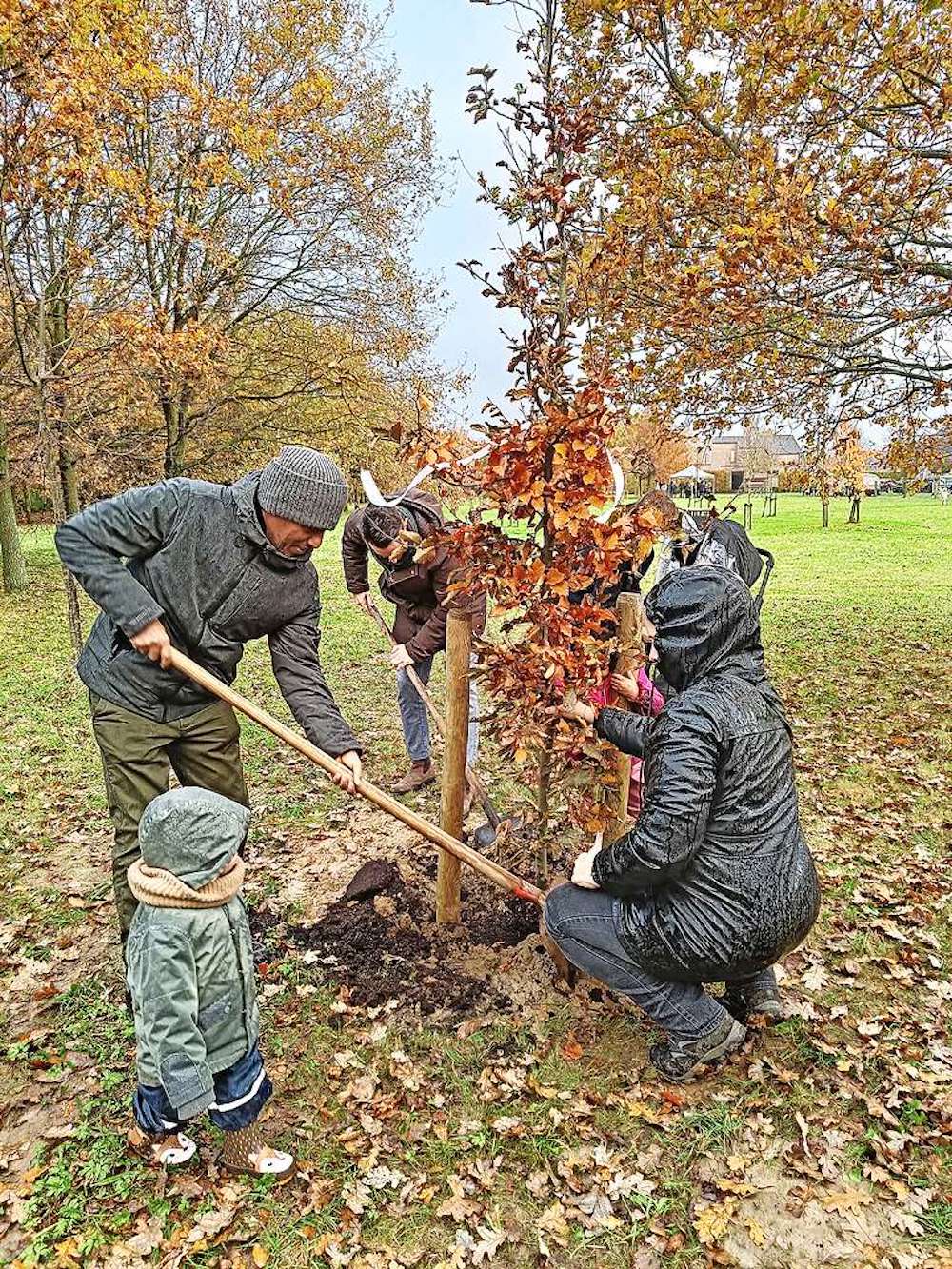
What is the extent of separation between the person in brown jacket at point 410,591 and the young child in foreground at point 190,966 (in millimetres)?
2103

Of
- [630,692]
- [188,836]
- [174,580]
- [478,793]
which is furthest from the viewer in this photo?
[478,793]

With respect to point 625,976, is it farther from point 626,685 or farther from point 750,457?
point 750,457

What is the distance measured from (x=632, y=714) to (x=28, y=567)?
19.0 meters

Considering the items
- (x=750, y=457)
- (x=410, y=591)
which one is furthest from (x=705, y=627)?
(x=750, y=457)

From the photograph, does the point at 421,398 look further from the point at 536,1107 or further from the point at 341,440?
the point at 341,440

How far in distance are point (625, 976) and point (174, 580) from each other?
7.85 ft

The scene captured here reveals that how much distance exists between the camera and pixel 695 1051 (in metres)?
3.07

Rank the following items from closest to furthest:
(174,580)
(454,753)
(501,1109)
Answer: (501,1109) < (174,580) < (454,753)

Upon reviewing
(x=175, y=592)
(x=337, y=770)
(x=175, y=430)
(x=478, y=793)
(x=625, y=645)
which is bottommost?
(x=478, y=793)

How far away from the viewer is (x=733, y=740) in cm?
274

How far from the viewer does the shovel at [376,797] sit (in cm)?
324

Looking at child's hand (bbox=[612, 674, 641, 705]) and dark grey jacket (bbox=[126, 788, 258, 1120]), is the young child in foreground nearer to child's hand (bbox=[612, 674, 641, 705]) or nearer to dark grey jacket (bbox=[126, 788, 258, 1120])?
dark grey jacket (bbox=[126, 788, 258, 1120])

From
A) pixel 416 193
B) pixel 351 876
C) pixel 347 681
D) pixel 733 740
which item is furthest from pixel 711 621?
pixel 416 193

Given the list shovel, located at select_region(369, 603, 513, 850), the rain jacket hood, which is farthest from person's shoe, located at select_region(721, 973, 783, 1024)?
the rain jacket hood
